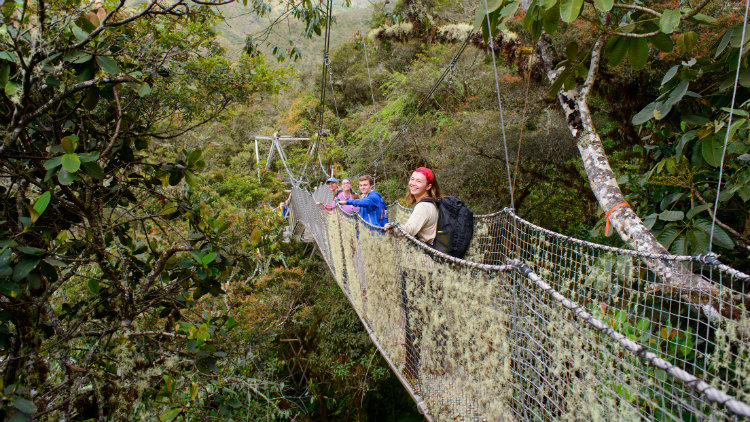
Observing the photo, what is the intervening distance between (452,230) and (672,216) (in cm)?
103

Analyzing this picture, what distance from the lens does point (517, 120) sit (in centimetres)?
468

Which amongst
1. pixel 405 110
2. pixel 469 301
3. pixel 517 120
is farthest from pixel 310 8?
pixel 405 110

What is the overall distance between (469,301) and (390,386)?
6229 millimetres

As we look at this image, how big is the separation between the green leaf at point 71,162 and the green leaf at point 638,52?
5.48ft

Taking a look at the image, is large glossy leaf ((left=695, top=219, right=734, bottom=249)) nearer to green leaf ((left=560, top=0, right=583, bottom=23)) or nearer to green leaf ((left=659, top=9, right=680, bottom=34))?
green leaf ((left=659, top=9, right=680, bottom=34))

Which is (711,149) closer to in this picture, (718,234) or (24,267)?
(718,234)

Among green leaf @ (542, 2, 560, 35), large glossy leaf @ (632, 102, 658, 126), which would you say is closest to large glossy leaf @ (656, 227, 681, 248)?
large glossy leaf @ (632, 102, 658, 126)

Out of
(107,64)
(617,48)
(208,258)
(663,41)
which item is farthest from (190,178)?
(663,41)

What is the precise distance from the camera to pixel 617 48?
5.07 ft

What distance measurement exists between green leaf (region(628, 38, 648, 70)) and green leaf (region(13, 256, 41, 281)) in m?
1.80

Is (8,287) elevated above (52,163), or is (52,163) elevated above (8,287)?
(52,163)

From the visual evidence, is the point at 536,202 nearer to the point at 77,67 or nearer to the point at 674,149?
the point at 674,149

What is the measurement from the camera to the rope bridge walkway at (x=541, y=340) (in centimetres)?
79

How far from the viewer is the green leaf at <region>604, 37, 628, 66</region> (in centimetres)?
154
